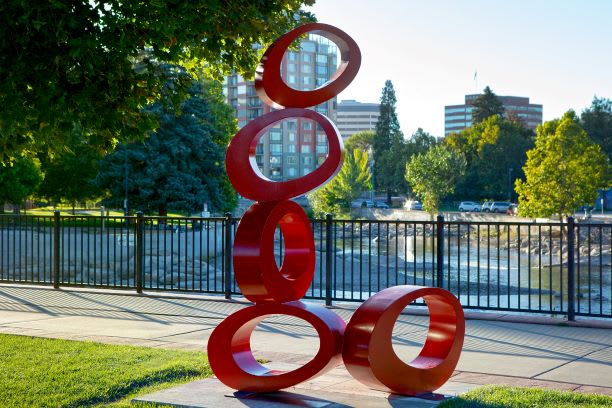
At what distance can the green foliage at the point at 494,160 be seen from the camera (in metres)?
96.0

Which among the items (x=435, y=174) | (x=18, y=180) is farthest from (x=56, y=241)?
(x=435, y=174)

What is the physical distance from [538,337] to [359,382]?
365 centimetres

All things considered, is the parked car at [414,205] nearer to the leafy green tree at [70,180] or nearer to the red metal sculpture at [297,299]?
the leafy green tree at [70,180]

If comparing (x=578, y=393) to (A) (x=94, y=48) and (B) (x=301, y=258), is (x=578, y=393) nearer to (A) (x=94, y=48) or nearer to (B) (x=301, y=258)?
(B) (x=301, y=258)

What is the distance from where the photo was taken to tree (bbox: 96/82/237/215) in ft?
154

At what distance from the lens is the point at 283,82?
25.5ft

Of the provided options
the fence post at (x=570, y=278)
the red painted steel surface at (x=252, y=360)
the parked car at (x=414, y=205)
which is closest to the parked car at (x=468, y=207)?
the parked car at (x=414, y=205)

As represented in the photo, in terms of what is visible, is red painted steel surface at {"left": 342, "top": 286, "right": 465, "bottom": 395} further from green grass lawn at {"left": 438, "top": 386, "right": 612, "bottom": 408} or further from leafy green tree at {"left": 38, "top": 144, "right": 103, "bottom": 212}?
leafy green tree at {"left": 38, "top": 144, "right": 103, "bottom": 212}

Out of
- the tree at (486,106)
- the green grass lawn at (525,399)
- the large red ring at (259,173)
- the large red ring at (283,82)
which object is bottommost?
the green grass lawn at (525,399)

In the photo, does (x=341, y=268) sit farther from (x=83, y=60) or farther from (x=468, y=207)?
(x=468, y=207)

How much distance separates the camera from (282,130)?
463 ft

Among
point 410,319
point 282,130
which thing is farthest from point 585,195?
point 282,130

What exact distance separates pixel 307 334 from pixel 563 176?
168ft

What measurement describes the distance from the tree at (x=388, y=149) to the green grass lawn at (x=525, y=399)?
103 metres
